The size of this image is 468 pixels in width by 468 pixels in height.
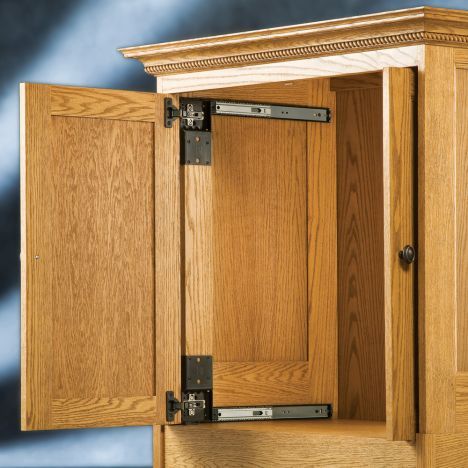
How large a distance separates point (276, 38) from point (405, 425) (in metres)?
1.13

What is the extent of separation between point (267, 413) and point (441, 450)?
73 cm

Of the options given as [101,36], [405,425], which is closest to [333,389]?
[405,425]

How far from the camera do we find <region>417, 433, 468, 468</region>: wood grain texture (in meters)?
3.62

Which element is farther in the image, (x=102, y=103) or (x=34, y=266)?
(x=102, y=103)

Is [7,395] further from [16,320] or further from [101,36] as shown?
[101,36]

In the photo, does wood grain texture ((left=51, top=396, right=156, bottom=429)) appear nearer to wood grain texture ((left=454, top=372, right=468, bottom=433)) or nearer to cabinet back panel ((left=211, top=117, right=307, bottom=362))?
cabinet back panel ((left=211, top=117, right=307, bottom=362))

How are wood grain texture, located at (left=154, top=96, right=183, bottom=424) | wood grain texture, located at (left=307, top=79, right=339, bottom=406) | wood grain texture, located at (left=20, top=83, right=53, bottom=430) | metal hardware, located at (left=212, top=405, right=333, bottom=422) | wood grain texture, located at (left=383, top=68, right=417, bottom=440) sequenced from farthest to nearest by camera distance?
wood grain texture, located at (left=307, top=79, right=339, bottom=406) < metal hardware, located at (left=212, top=405, right=333, bottom=422) < wood grain texture, located at (left=154, top=96, right=183, bottom=424) < wood grain texture, located at (left=20, top=83, right=53, bottom=430) < wood grain texture, located at (left=383, top=68, right=417, bottom=440)

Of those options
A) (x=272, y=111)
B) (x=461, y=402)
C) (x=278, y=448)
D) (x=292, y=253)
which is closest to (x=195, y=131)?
(x=272, y=111)

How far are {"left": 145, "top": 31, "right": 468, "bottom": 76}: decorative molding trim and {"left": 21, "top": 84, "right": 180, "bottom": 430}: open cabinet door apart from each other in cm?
17

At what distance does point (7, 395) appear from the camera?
5109mm

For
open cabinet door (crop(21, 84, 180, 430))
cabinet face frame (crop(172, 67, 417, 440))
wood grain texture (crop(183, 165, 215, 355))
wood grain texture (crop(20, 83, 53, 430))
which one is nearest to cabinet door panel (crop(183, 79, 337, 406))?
wood grain texture (crop(183, 165, 215, 355))

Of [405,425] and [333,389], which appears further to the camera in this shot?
[333,389]

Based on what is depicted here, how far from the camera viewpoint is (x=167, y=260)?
4.09 m

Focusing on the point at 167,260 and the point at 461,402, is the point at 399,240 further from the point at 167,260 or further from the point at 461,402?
the point at 167,260
